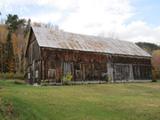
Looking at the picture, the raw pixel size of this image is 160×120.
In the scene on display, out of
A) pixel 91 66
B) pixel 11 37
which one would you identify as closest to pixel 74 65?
pixel 91 66

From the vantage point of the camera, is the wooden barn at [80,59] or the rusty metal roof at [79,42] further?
the rusty metal roof at [79,42]

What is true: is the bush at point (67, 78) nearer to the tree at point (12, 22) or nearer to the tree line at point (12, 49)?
the tree line at point (12, 49)

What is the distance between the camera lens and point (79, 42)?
1433 inches

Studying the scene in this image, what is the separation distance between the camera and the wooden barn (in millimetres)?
31984

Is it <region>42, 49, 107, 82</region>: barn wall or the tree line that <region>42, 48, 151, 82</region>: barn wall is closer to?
<region>42, 49, 107, 82</region>: barn wall

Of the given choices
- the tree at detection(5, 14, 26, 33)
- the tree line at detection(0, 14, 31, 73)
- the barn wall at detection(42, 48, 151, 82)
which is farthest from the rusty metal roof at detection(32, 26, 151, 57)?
the tree at detection(5, 14, 26, 33)

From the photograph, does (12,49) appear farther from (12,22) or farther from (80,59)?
(80,59)

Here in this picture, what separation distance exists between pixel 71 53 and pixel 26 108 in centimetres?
2040

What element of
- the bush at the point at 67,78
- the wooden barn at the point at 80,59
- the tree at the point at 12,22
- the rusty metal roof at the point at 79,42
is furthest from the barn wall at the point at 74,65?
the tree at the point at 12,22

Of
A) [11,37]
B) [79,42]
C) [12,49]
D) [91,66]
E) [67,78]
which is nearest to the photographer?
[67,78]

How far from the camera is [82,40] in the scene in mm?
37625

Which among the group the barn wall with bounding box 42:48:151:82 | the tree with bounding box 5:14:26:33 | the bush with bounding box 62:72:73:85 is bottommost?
the bush with bounding box 62:72:73:85

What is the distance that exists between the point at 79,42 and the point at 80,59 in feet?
10.7

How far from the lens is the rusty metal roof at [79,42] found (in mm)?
33334
